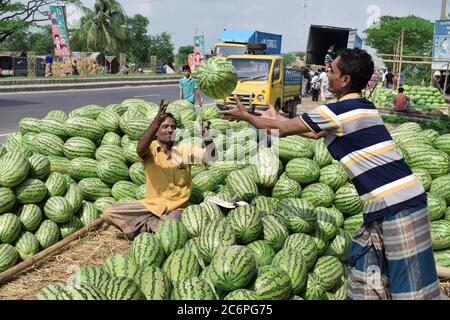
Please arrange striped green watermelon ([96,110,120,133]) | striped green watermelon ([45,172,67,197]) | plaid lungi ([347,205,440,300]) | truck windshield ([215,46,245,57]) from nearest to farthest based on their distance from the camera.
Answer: plaid lungi ([347,205,440,300]) < striped green watermelon ([45,172,67,197]) < striped green watermelon ([96,110,120,133]) < truck windshield ([215,46,245,57])

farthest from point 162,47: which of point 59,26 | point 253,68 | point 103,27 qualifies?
point 253,68

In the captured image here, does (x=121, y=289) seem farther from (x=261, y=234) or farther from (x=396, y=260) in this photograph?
(x=396, y=260)

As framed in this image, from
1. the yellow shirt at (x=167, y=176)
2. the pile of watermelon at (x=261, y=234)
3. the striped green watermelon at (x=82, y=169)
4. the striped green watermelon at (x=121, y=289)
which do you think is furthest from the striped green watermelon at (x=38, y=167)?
the striped green watermelon at (x=121, y=289)

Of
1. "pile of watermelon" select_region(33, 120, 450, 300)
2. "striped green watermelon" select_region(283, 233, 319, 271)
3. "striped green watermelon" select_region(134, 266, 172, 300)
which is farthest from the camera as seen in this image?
"striped green watermelon" select_region(283, 233, 319, 271)

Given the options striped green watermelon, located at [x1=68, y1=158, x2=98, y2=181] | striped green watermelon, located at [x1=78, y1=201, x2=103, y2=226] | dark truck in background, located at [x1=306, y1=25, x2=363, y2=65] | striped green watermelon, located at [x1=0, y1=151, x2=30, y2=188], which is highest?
dark truck in background, located at [x1=306, y1=25, x2=363, y2=65]

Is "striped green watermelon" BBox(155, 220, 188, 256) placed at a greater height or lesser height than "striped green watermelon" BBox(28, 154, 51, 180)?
lesser

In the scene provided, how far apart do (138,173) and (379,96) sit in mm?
17132

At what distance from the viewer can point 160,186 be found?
498 cm

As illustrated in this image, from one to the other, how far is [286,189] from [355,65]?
251cm

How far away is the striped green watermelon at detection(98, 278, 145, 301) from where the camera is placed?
10.3 feet

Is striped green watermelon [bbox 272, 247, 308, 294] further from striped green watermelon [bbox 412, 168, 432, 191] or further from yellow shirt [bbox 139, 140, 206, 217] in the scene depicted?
striped green watermelon [bbox 412, 168, 432, 191]

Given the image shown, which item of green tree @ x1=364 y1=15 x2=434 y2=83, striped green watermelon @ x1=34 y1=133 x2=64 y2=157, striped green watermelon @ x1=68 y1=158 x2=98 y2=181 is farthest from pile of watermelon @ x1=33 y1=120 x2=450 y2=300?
green tree @ x1=364 y1=15 x2=434 y2=83

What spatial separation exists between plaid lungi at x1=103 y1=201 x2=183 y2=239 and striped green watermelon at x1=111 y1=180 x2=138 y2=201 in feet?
2.16
